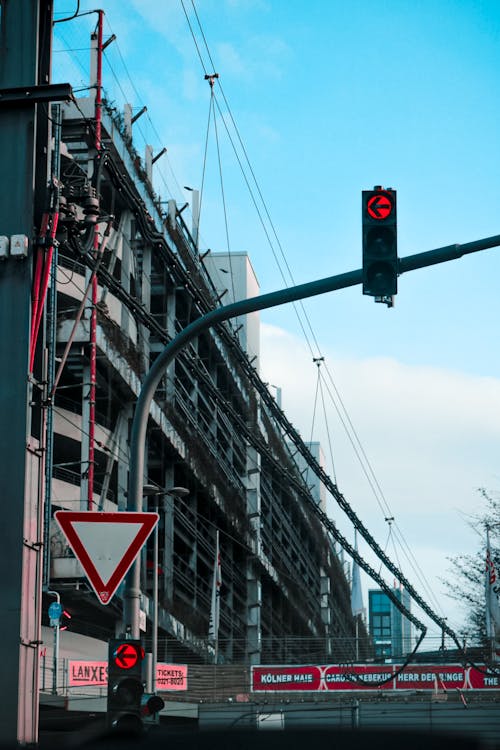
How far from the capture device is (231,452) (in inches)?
2800

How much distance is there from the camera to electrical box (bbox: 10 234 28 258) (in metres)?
9.90

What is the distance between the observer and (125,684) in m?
11.7

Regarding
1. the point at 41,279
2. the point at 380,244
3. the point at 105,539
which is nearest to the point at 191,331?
the point at 380,244

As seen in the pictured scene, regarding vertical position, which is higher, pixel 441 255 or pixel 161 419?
pixel 161 419

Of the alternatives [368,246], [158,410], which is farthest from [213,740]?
[158,410]

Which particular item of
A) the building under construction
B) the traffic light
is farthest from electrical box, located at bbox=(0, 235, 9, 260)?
the building under construction

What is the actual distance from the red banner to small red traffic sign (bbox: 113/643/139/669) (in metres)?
33.1

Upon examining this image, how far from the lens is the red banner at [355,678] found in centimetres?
4409

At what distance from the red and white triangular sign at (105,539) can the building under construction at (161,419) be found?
16364mm

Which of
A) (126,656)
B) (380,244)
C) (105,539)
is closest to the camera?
(105,539)

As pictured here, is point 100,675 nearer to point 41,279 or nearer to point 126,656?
point 126,656

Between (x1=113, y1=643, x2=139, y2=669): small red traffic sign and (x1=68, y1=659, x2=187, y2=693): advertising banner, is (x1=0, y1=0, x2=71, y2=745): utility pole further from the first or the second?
(x1=68, y1=659, x2=187, y2=693): advertising banner

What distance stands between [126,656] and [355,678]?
3442cm

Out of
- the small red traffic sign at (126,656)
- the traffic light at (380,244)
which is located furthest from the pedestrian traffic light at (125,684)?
the traffic light at (380,244)
